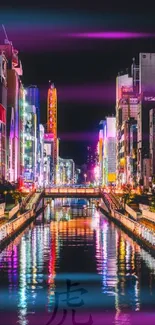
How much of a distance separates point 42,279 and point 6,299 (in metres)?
7.10

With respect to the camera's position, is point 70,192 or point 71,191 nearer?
point 70,192

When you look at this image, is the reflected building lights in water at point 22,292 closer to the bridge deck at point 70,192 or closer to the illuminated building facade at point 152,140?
the bridge deck at point 70,192

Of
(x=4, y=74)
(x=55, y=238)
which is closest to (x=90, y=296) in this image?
(x=55, y=238)

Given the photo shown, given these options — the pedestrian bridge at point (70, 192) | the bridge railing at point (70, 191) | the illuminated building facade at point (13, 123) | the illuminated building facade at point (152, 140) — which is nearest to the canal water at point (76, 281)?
the pedestrian bridge at point (70, 192)

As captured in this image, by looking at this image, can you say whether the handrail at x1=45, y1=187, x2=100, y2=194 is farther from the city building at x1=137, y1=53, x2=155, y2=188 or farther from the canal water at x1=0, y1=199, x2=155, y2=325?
the canal water at x1=0, y1=199, x2=155, y2=325

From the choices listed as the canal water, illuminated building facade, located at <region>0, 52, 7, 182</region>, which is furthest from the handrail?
the canal water

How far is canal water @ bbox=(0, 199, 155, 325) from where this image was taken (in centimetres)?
2555

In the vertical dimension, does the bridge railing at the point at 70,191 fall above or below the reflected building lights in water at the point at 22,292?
above

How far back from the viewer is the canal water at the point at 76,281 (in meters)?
25.5

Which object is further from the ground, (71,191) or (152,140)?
(152,140)

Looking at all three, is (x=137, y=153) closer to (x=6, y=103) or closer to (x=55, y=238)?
(x=6, y=103)

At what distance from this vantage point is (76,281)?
36.8 metres

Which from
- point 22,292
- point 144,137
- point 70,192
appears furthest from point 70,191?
point 22,292

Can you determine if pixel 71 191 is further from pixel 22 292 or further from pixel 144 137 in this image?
pixel 22 292
